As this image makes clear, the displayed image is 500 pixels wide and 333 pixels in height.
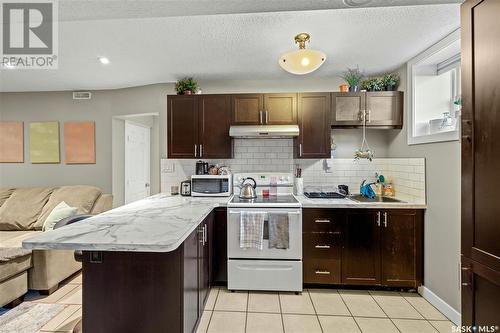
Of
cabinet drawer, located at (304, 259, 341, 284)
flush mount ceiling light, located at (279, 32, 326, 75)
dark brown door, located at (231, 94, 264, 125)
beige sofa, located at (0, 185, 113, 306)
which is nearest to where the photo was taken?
flush mount ceiling light, located at (279, 32, 326, 75)

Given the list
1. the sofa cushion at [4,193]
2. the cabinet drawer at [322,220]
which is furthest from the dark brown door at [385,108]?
the sofa cushion at [4,193]

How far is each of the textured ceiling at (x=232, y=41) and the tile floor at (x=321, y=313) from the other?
2.37 m

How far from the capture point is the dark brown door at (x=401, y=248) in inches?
105

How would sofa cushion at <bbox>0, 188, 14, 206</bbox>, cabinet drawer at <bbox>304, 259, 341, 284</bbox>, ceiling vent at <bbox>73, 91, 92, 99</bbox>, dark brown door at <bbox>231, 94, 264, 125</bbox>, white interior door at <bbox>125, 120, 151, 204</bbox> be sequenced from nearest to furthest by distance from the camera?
cabinet drawer at <bbox>304, 259, 341, 284</bbox>
dark brown door at <bbox>231, 94, 264, 125</bbox>
sofa cushion at <bbox>0, 188, 14, 206</bbox>
ceiling vent at <bbox>73, 91, 92, 99</bbox>
white interior door at <bbox>125, 120, 151, 204</bbox>

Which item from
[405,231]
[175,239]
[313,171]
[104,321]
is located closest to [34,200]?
[104,321]

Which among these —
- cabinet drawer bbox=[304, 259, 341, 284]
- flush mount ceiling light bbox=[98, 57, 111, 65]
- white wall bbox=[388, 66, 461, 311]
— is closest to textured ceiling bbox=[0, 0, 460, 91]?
flush mount ceiling light bbox=[98, 57, 111, 65]

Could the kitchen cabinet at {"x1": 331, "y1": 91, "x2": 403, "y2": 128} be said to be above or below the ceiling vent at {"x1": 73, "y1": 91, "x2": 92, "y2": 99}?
below

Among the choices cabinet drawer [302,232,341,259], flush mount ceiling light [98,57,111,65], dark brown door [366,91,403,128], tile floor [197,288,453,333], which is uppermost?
flush mount ceiling light [98,57,111,65]

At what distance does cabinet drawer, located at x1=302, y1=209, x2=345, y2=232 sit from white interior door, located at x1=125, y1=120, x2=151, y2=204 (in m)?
3.02

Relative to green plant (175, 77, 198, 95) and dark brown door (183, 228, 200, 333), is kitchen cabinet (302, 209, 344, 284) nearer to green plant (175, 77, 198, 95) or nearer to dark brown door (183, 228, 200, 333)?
dark brown door (183, 228, 200, 333)

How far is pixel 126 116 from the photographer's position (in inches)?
154

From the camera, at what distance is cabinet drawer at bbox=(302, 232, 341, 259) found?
2730mm

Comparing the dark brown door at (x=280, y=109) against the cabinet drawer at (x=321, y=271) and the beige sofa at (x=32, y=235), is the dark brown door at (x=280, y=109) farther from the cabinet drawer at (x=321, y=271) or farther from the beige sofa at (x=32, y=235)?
the beige sofa at (x=32, y=235)

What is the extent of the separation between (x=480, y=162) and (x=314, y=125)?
6.60ft
